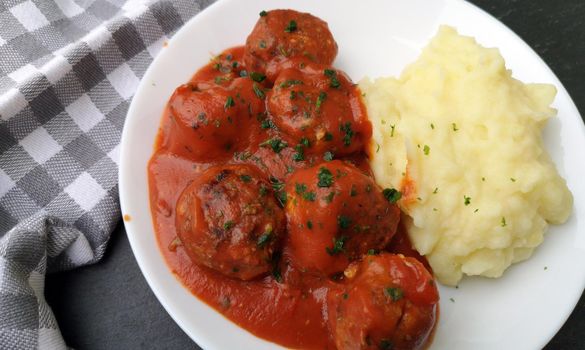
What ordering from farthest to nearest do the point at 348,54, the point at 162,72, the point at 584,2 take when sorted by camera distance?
the point at 584,2 → the point at 348,54 → the point at 162,72

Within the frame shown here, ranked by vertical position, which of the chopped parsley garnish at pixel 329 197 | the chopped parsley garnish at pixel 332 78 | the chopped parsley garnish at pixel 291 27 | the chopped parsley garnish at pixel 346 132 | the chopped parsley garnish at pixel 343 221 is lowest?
the chopped parsley garnish at pixel 343 221

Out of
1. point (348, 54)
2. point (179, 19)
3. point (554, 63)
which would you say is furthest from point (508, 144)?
point (179, 19)

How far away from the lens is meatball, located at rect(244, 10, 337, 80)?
4.11 metres

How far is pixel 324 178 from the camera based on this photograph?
3420 mm

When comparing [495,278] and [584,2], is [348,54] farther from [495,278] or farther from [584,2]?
[584,2]

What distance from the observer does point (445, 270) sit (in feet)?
12.5

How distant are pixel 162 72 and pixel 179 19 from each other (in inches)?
37.9

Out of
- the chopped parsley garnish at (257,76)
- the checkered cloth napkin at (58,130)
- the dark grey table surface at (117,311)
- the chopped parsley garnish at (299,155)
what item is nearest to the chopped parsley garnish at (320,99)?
the chopped parsley garnish at (299,155)

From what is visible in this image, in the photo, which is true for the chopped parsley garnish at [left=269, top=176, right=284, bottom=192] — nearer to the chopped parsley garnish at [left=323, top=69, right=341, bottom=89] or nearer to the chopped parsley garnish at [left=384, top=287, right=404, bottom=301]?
the chopped parsley garnish at [left=323, top=69, right=341, bottom=89]

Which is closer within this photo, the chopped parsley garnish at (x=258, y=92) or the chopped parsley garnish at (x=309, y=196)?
the chopped parsley garnish at (x=309, y=196)

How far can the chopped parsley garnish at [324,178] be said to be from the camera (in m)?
3.40

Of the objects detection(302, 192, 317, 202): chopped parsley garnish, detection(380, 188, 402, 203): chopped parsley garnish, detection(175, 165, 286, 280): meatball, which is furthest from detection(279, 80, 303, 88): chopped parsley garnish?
detection(380, 188, 402, 203): chopped parsley garnish

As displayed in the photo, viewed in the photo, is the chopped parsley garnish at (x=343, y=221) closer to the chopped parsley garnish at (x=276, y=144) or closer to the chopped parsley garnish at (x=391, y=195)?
the chopped parsley garnish at (x=391, y=195)

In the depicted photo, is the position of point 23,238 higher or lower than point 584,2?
lower
